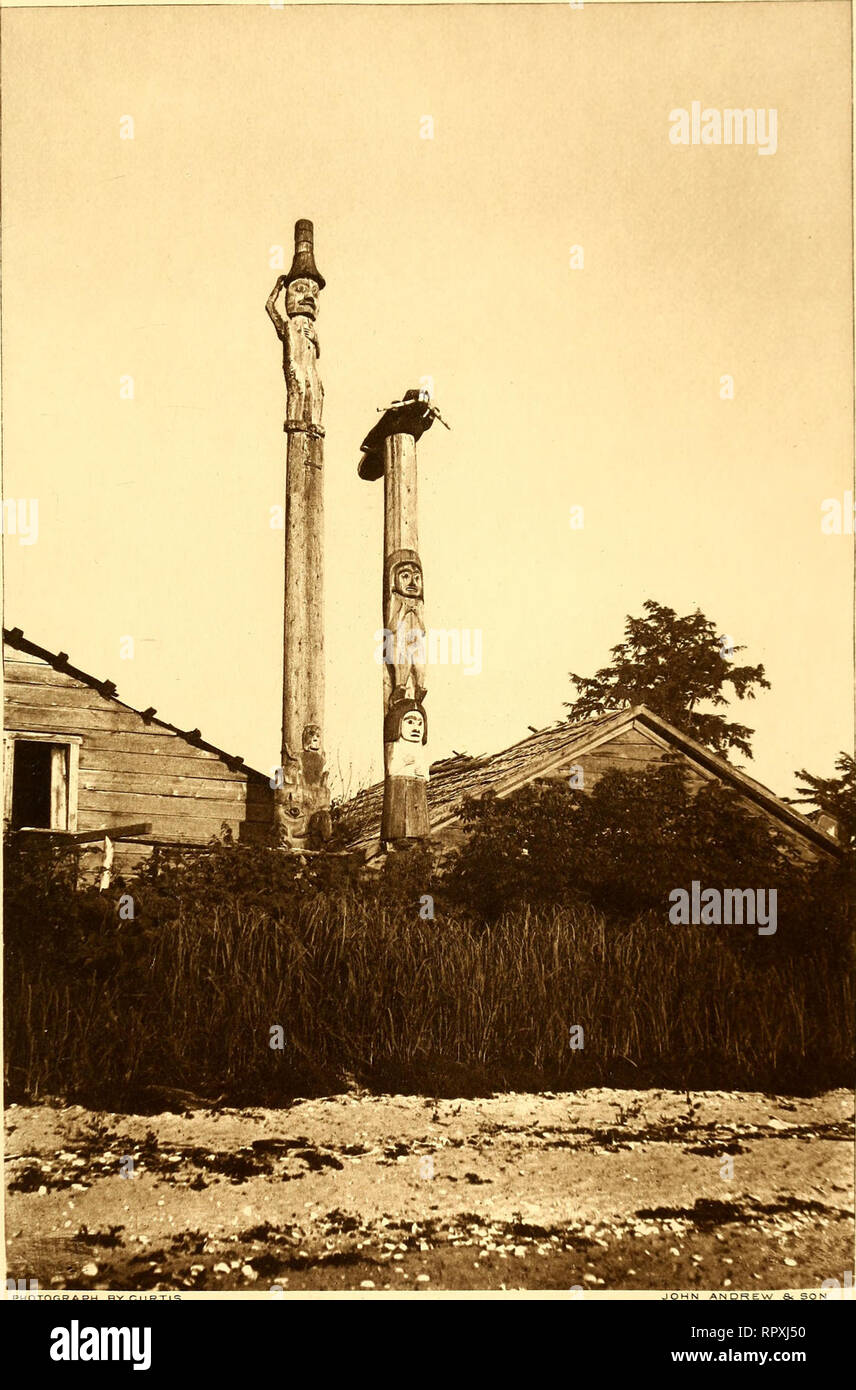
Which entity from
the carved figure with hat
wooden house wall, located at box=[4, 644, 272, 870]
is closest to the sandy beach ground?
wooden house wall, located at box=[4, 644, 272, 870]

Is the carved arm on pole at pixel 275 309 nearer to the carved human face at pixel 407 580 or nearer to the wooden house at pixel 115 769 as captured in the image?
the carved human face at pixel 407 580

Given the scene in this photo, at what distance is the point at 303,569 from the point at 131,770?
3.15m

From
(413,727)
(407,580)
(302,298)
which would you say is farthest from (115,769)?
(302,298)

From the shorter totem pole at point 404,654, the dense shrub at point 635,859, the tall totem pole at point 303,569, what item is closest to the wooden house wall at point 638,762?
the dense shrub at point 635,859

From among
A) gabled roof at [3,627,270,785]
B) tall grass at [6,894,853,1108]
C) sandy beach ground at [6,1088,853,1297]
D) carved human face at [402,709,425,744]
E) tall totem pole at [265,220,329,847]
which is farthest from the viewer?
gabled roof at [3,627,270,785]

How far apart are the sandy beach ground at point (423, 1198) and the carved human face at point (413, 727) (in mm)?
3022

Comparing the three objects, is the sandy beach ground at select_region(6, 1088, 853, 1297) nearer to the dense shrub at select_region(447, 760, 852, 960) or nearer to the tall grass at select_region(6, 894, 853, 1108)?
the tall grass at select_region(6, 894, 853, 1108)

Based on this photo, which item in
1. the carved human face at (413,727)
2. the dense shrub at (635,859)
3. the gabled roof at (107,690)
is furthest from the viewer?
the gabled roof at (107,690)

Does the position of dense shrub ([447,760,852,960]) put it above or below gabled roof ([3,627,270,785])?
below

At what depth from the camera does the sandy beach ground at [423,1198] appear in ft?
18.8

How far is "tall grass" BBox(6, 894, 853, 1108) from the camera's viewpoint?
22.9 feet
